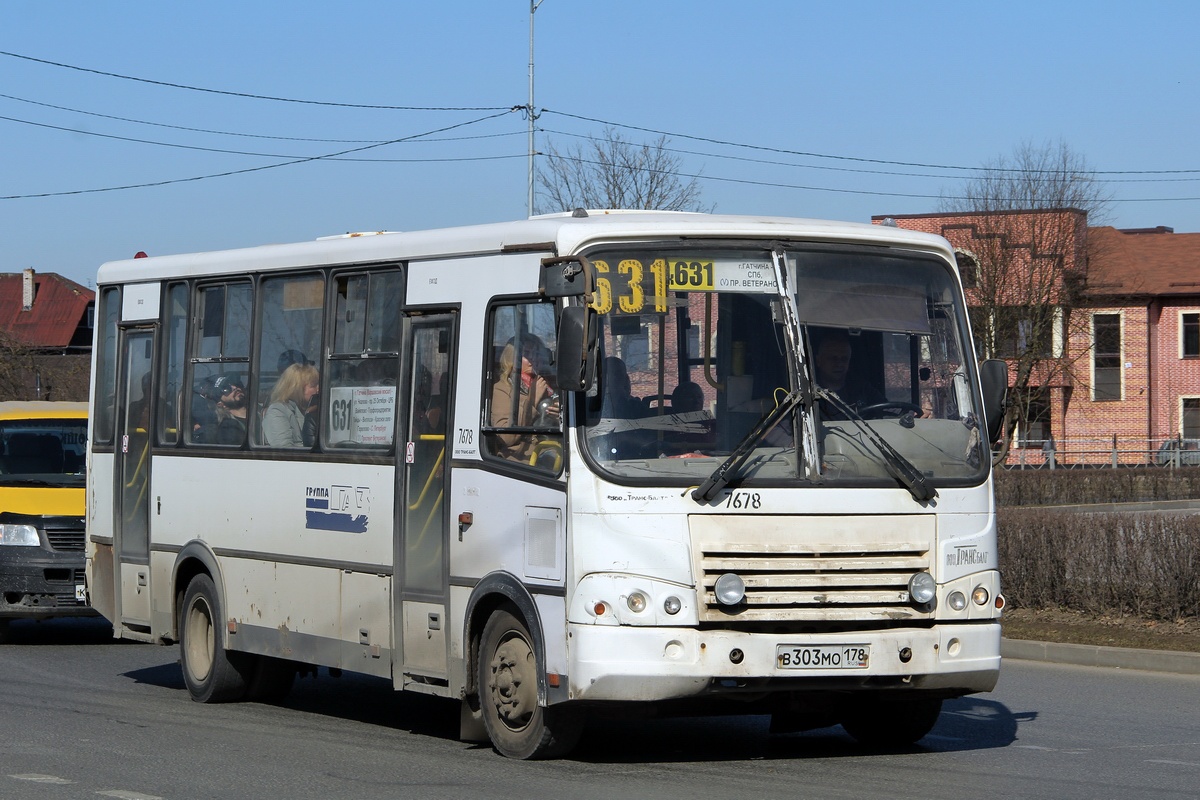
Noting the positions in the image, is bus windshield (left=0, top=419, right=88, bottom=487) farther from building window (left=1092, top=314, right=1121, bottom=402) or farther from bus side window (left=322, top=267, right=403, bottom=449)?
building window (left=1092, top=314, right=1121, bottom=402)

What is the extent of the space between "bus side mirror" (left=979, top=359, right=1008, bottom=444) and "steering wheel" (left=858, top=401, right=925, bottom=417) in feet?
1.56

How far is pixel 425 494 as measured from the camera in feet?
33.1

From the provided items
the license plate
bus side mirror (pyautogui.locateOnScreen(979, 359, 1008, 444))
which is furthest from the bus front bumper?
bus side mirror (pyautogui.locateOnScreen(979, 359, 1008, 444))

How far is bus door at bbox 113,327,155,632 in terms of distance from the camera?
43.4 feet

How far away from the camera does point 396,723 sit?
→ 11367mm

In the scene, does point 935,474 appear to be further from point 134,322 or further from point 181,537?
point 134,322

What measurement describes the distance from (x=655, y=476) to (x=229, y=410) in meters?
4.49

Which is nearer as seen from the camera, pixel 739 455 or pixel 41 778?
pixel 739 455

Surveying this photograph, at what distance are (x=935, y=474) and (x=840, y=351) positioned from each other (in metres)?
0.80

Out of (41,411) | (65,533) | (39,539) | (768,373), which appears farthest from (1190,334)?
(768,373)

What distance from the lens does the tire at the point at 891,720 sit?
10.0 meters

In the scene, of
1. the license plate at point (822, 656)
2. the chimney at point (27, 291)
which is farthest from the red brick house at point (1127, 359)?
the chimney at point (27, 291)

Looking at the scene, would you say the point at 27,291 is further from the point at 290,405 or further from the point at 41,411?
the point at 290,405

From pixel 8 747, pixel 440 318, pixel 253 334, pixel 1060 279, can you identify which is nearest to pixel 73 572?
pixel 253 334
